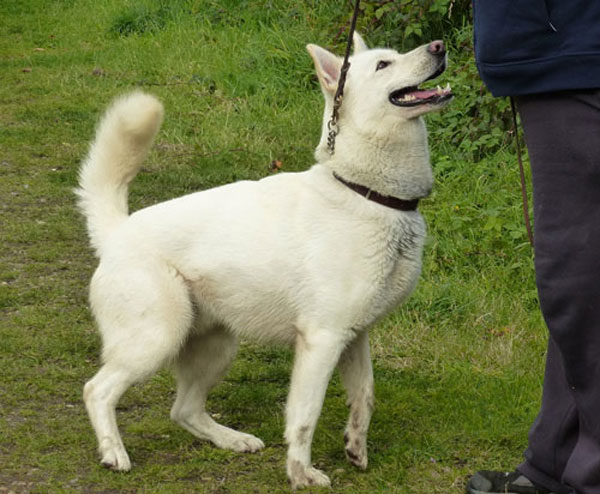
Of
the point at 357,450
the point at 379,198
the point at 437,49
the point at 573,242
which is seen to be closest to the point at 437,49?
the point at 437,49

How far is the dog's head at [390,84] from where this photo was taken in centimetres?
343

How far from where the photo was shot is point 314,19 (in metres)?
8.75

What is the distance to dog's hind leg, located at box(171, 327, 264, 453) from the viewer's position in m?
3.78

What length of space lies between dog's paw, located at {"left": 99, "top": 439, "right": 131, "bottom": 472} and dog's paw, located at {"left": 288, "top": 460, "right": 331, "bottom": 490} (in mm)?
541

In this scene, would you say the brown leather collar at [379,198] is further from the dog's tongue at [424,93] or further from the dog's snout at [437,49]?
the dog's snout at [437,49]

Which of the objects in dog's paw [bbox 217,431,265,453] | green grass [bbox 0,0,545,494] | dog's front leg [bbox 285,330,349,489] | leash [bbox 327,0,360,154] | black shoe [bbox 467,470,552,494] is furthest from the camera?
dog's paw [bbox 217,431,265,453]

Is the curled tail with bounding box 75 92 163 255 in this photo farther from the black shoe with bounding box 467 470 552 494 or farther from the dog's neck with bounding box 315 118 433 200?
the black shoe with bounding box 467 470 552 494

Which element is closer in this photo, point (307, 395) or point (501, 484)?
point (501, 484)

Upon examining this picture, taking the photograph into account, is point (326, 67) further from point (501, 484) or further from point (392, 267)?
point (501, 484)

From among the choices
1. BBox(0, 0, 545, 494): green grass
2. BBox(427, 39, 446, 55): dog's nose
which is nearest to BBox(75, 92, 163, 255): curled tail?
BBox(0, 0, 545, 494): green grass

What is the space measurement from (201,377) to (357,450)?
2.05 feet

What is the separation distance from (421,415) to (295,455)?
0.74 meters

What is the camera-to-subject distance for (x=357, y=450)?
11.6ft

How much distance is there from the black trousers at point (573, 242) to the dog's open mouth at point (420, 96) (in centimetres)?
58
